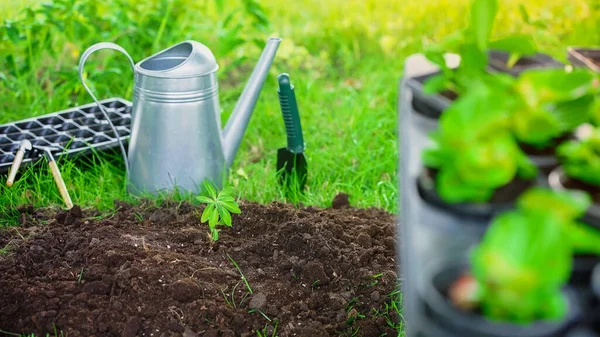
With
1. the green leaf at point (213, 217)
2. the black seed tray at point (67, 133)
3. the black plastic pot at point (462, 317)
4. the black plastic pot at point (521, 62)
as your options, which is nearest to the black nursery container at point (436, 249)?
the black plastic pot at point (462, 317)

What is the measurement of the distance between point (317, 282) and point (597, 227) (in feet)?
3.61

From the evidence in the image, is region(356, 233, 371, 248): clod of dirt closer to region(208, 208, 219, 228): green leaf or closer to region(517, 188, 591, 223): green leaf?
region(208, 208, 219, 228): green leaf

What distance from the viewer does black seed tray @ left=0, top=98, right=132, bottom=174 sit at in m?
2.45

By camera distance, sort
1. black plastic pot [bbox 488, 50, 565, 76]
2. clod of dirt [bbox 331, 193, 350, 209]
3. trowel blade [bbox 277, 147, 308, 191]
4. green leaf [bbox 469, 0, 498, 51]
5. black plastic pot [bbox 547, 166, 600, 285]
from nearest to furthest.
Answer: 1. black plastic pot [bbox 547, 166, 600, 285]
2. green leaf [bbox 469, 0, 498, 51]
3. black plastic pot [bbox 488, 50, 565, 76]
4. clod of dirt [bbox 331, 193, 350, 209]
5. trowel blade [bbox 277, 147, 308, 191]

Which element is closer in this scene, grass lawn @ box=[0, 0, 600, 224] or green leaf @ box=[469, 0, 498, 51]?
green leaf @ box=[469, 0, 498, 51]

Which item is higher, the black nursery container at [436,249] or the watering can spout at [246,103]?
the black nursery container at [436,249]

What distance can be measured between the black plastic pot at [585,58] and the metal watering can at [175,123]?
41.4 inches

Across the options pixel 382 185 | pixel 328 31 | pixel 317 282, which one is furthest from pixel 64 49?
pixel 317 282

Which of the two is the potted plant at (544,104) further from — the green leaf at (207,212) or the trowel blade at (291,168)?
the trowel blade at (291,168)

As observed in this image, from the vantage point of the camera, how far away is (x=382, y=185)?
8.57ft

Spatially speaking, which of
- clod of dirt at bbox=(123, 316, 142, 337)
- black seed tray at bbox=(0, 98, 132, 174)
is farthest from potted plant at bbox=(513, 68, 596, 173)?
black seed tray at bbox=(0, 98, 132, 174)

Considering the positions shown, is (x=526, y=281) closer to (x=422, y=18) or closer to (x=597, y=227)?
(x=597, y=227)

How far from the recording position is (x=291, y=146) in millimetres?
2488

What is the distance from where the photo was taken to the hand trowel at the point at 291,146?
241 centimetres
